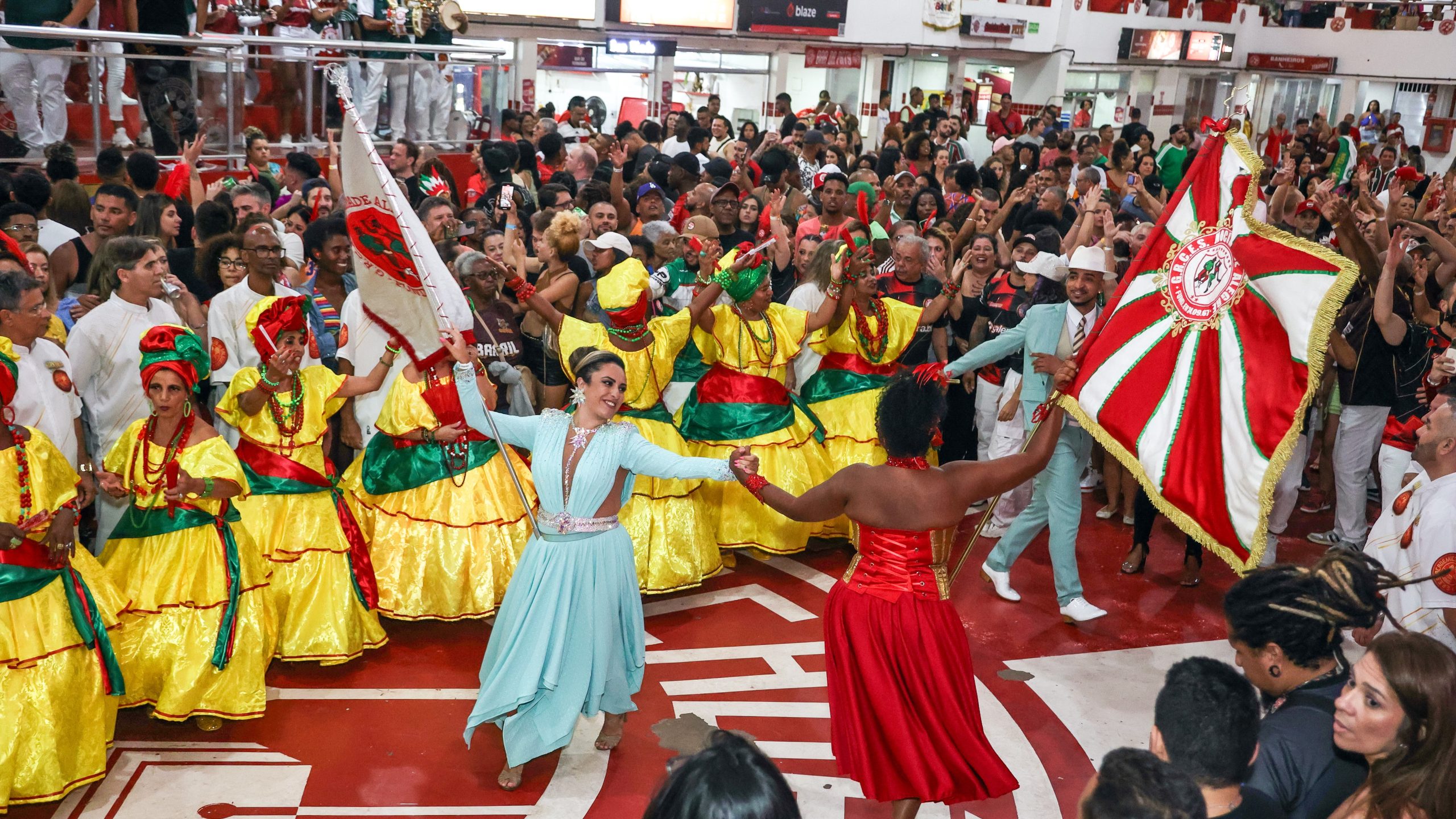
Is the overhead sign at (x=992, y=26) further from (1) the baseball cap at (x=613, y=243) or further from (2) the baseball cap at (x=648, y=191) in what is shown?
(1) the baseball cap at (x=613, y=243)

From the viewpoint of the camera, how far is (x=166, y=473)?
4.84 m

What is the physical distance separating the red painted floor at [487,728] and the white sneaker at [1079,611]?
6 cm

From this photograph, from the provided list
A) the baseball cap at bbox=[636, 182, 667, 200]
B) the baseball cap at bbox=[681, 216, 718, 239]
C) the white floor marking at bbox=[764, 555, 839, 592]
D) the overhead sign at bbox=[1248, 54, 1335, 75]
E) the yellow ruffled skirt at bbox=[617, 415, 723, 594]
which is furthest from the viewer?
the overhead sign at bbox=[1248, 54, 1335, 75]

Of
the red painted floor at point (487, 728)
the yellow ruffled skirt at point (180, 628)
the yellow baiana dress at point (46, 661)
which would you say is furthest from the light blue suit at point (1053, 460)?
the yellow baiana dress at point (46, 661)

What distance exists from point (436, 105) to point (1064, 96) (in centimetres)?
1730

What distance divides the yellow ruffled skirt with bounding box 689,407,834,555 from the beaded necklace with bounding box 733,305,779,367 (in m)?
0.40

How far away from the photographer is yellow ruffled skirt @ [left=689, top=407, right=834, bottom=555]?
22.6 ft

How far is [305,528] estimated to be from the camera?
5535mm

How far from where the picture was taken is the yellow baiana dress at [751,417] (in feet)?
22.2

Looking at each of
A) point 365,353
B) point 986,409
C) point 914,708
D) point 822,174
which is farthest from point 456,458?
point 822,174

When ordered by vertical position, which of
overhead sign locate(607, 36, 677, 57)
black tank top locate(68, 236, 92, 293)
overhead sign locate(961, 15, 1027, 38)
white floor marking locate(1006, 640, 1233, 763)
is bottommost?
white floor marking locate(1006, 640, 1233, 763)

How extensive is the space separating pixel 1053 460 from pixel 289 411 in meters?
3.78

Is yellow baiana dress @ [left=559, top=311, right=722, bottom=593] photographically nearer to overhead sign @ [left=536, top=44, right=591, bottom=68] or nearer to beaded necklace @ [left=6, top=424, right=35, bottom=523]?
beaded necklace @ [left=6, top=424, right=35, bottom=523]

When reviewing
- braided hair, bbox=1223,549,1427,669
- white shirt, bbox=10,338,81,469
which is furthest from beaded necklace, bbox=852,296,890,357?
white shirt, bbox=10,338,81,469
